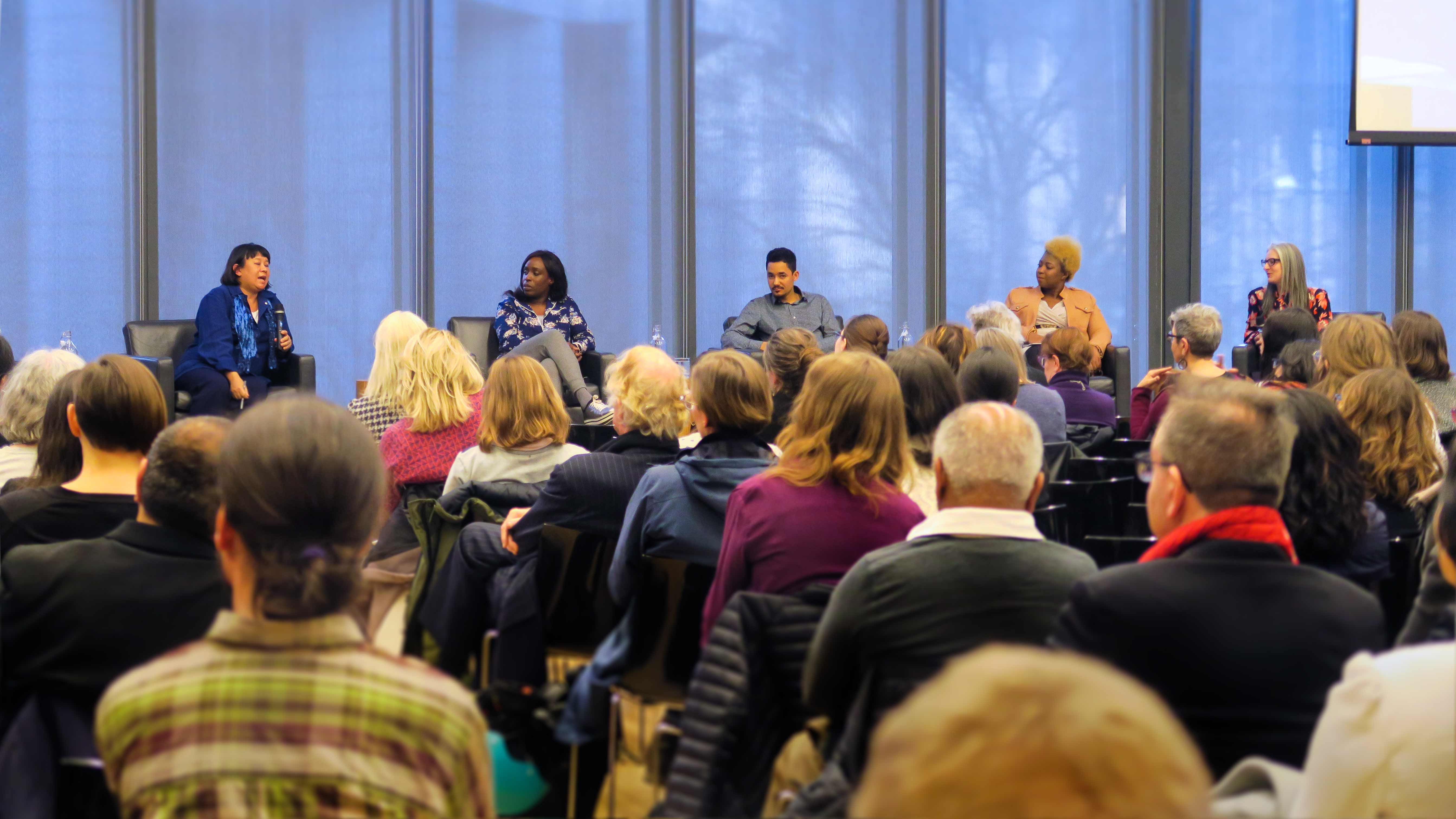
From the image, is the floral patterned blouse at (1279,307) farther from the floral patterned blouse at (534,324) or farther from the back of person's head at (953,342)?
the floral patterned blouse at (534,324)

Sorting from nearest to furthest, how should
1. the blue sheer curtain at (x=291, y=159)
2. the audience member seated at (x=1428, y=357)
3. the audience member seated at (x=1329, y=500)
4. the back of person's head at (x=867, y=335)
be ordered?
the audience member seated at (x=1329, y=500) < the audience member seated at (x=1428, y=357) < the back of person's head at (x=867, y=335) < the blue sheer curtain at (x=291, y=159)

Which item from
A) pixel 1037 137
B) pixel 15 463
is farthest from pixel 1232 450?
pixel 1037 137

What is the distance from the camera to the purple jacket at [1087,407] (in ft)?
18.0

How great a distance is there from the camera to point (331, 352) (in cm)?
855

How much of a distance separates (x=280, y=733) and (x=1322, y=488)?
2.23m

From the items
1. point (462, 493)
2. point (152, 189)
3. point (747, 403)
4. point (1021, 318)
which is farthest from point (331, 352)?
point (747, 403)

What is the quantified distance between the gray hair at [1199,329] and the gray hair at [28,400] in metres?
4.09

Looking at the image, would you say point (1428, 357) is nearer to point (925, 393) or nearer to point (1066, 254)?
point (925, 393)

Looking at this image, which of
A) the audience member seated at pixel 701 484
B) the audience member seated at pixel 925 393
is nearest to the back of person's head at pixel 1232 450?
the audience member seated at pixel 701 484

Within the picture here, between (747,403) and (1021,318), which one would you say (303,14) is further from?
(747,403)

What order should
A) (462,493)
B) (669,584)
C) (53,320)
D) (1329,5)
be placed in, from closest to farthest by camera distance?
1. (669,584)
2. (462,493)
3. (53,320)
4. (1329,5)

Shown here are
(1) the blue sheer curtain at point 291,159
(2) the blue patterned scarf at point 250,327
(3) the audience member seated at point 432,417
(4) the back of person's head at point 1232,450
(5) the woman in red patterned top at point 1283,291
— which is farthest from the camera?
(5) the woman in red patterned top at point 1283,291

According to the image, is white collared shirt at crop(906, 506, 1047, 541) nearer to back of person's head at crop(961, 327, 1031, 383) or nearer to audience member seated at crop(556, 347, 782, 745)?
audience member seated at crop(556, 347, 782, 745)

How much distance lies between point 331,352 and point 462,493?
17.5ft
